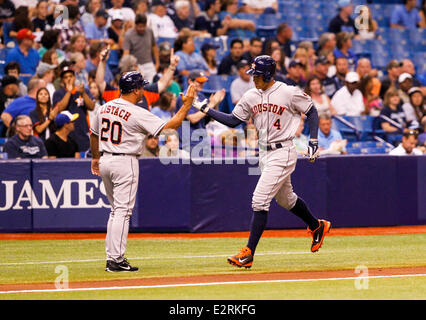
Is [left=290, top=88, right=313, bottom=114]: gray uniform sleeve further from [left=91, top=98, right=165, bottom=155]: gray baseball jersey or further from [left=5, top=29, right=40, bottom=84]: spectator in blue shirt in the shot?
[left=5, top=29, right=40, bottom=84]: spectator in blue shirt

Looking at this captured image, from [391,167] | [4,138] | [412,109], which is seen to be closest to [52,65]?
[4,138]

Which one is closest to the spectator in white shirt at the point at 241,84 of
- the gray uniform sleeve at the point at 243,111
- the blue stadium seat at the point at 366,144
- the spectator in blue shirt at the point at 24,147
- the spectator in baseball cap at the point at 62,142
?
the blue stadium seat at the point at 366,144

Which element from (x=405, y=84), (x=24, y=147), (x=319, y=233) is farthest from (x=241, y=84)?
(x=319, y=233)

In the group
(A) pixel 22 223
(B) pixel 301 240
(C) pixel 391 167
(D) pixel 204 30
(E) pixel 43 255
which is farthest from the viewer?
(D) pixel 204 30

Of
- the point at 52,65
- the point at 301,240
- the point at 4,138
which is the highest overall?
the point at 52,65

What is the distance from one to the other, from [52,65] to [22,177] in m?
2.96

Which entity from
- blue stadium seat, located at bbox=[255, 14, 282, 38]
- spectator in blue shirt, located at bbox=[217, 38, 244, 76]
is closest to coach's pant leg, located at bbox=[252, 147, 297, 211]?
spectator in blue shirt, located at bbox=[217, 38, 244, 76]

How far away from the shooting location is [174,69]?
1228 centimetres

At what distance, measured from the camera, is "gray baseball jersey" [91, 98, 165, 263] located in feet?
28.9

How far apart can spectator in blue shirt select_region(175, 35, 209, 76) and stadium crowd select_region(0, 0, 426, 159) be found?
0.02 meters

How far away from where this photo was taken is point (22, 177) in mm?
13070

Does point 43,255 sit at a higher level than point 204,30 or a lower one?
lower
